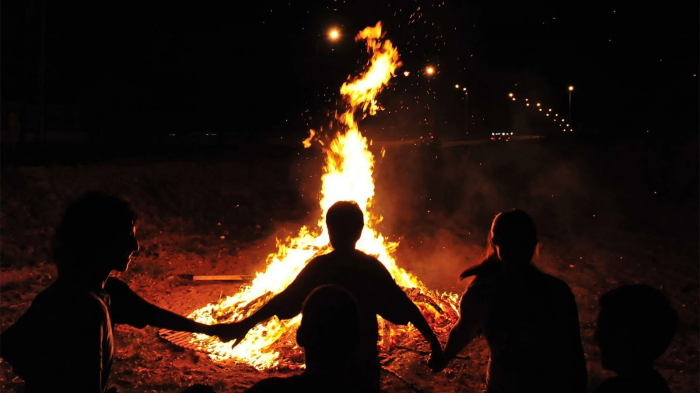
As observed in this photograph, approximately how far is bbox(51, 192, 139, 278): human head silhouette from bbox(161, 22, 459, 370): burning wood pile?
3.58 m

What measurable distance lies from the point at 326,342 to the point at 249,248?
9.65 m

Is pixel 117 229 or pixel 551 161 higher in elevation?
pixel 551 161

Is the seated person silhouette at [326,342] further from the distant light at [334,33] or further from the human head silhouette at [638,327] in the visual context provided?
the distant light at [334,33]

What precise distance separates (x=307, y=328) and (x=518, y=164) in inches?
928

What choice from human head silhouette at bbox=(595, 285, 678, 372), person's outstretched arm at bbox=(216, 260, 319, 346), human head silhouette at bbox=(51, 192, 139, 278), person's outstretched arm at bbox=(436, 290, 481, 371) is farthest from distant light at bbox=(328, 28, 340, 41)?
human head silhouette at bbox=(595, 285, 678, 372)

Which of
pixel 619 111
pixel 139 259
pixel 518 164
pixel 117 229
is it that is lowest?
pixel 117 229

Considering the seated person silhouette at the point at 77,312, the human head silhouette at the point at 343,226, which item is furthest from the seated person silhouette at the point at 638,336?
the seated person silhouette at the point at 77,312

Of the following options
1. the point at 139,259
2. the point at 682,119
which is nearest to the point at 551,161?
the point at 682,119

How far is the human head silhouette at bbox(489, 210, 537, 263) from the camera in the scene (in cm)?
265

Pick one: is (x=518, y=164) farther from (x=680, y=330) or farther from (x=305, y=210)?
(x=680, y=330)

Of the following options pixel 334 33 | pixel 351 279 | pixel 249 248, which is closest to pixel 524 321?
pixel 351 279

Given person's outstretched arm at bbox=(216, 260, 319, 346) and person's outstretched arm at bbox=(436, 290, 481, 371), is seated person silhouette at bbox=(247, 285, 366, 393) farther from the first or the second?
person's outstretched arm at bbox=(216, 260, 319, 346)

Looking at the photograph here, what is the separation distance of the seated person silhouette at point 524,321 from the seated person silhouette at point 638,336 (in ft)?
1.38

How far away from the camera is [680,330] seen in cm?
676
